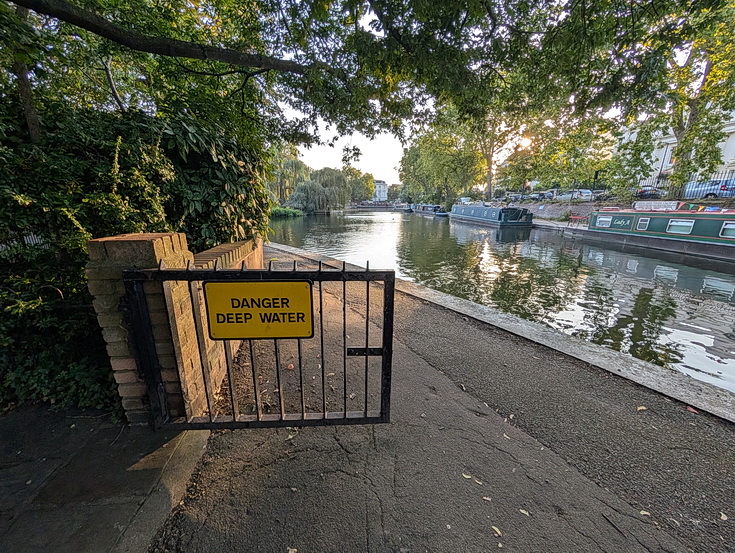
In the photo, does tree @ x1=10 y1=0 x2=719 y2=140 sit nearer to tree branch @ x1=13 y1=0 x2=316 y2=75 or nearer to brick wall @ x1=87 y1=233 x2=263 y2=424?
tree branch @ x1=13 y1=0 x2=316 y2=75

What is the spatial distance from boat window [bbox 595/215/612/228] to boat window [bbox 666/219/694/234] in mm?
3213

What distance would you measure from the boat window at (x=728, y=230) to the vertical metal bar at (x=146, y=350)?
66.7 ft

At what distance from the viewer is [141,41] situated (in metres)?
3.35

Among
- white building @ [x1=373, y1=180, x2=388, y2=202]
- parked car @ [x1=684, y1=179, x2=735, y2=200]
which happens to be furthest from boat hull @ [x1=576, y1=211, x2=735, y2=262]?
white building @ [x1=373, y1=180, x2=388, y2=202]

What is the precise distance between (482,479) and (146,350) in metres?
2.45

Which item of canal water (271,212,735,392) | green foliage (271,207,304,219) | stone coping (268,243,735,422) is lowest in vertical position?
canal water (271,212,735,392)

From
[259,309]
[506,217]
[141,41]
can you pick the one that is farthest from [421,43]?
[506,217]

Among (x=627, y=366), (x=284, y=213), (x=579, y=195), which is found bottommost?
(x=284, y=213)

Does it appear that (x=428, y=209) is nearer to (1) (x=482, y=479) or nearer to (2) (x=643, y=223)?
(2) (x=643, y=223)

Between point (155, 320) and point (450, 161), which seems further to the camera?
point (450, 161)

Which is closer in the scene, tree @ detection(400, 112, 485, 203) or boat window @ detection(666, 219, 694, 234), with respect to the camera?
boat window @ detection(666, 219, 694, 234)

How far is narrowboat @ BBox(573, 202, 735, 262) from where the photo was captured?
13188 mm

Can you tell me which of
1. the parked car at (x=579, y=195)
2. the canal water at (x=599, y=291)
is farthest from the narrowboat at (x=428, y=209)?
the canal water at (x=599, y=291)

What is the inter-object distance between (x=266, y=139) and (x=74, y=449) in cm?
583
